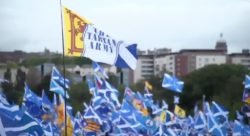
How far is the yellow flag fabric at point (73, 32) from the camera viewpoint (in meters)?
13.3

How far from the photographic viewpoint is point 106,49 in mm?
14250

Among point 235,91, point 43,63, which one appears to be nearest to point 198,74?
point 235,91

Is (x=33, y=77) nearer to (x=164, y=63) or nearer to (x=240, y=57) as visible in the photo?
(x=240, y=57)

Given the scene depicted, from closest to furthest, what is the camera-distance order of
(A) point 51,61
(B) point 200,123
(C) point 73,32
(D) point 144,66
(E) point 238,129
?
(C) point 73,32
(E) point 238,129
(B) point 200,123
(A) point 51,61
(D) point 144,66

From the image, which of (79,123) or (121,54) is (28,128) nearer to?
(121,54)

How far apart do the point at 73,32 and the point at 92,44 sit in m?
0.54

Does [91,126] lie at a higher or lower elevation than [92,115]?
lower

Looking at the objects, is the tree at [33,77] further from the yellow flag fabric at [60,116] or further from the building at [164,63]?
the building at [164,63]

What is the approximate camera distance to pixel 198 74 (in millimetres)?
73750

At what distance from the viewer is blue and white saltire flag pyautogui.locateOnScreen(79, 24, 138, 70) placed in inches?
547

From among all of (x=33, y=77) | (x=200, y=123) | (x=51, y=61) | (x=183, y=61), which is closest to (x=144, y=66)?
(x=183, y=61)

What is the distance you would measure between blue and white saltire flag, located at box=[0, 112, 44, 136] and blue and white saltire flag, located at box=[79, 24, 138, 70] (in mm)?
1925

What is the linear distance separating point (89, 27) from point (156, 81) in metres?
64.4

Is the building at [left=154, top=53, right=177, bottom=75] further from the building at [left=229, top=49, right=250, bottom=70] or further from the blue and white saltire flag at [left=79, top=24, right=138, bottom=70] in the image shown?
the blue and white saltire flag at [left=79, top=24, right=138, bottom=70]
